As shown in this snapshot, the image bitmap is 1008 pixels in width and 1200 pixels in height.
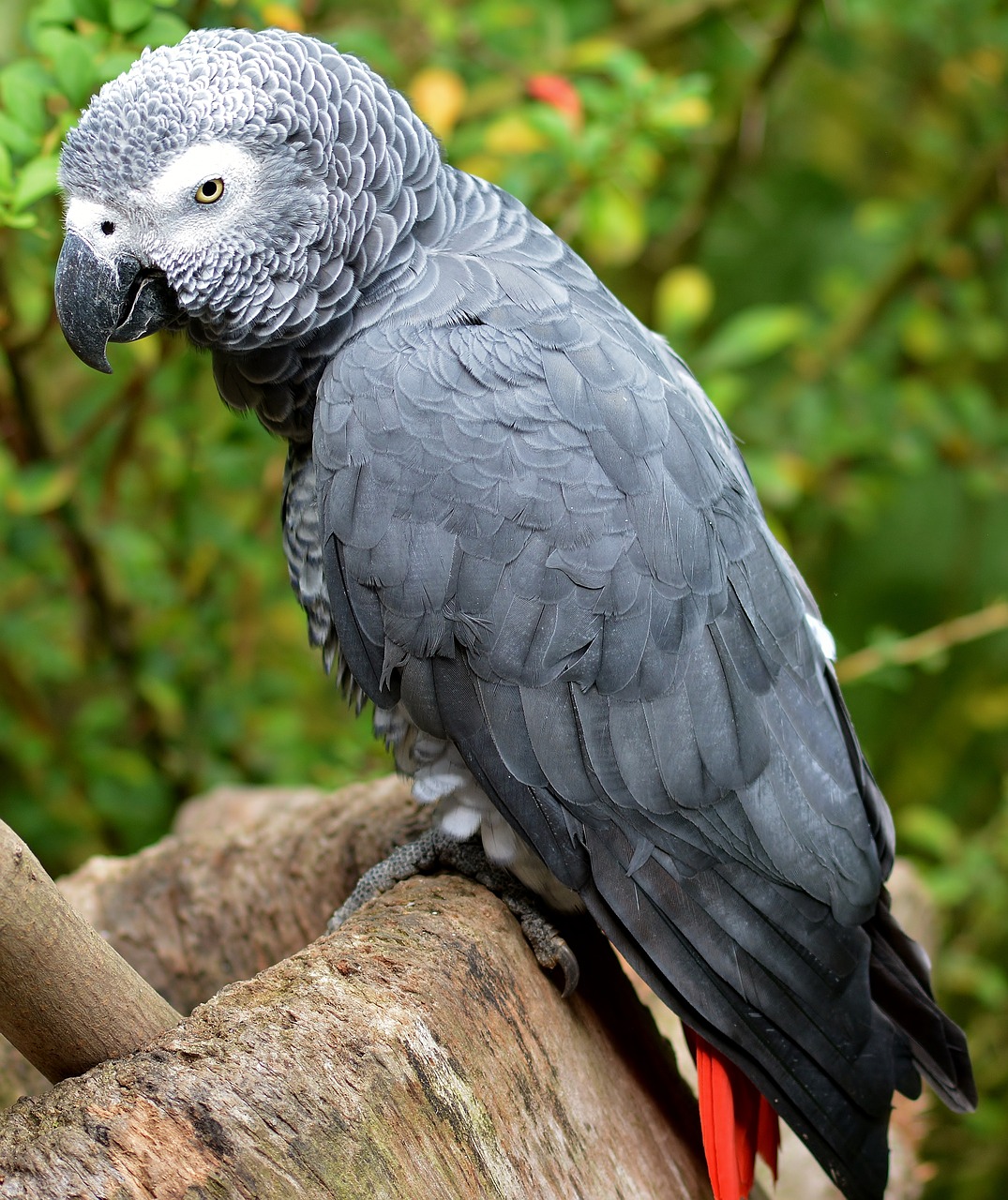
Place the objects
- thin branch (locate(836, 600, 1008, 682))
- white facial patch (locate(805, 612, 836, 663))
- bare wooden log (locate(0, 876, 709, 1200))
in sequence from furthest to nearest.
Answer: thin branch (locate(836, 600, 1008, 682))
white facial patch (locate(805, 612, 836, 663))
bare wooden log (locate(0, 876, 709, 1200))

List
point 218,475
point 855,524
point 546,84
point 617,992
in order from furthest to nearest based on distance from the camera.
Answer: point 855,524 < point 218,475 < point 546,84 < point 617,992

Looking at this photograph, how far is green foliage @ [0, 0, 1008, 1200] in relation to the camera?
60.2 inches

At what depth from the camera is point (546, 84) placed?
1.56 metres

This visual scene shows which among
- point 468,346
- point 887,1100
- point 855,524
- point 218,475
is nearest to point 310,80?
point 468,346

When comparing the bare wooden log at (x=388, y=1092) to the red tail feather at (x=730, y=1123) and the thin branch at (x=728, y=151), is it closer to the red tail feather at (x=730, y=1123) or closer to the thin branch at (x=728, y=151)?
the red tail feather at (x=730, y=1123)

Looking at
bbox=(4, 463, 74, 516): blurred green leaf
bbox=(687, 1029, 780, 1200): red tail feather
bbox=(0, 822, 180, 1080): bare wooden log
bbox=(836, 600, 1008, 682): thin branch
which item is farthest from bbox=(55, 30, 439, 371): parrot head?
bbox=(836, 600, 1008, 682): thin branch

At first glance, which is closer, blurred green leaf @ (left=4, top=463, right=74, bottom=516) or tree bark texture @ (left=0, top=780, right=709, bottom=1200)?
tree bark texture @ (left=0, top=780, right=709, bottom=1200)

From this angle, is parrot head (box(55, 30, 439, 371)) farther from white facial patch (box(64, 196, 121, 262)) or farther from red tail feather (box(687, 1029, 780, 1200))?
red tail feather (box(687, 1029, 780, 1200))

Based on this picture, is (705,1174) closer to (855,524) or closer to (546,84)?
(546,84)

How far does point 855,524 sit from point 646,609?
5.48 ft

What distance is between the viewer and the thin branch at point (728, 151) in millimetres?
2033

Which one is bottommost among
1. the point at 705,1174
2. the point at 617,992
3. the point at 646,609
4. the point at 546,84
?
the point at 705,1174

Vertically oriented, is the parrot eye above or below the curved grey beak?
above

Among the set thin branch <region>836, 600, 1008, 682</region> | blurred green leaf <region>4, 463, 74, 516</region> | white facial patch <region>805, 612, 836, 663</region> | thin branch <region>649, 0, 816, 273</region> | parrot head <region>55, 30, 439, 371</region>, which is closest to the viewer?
parrot head <region>55, 30, 439, 371</region>
